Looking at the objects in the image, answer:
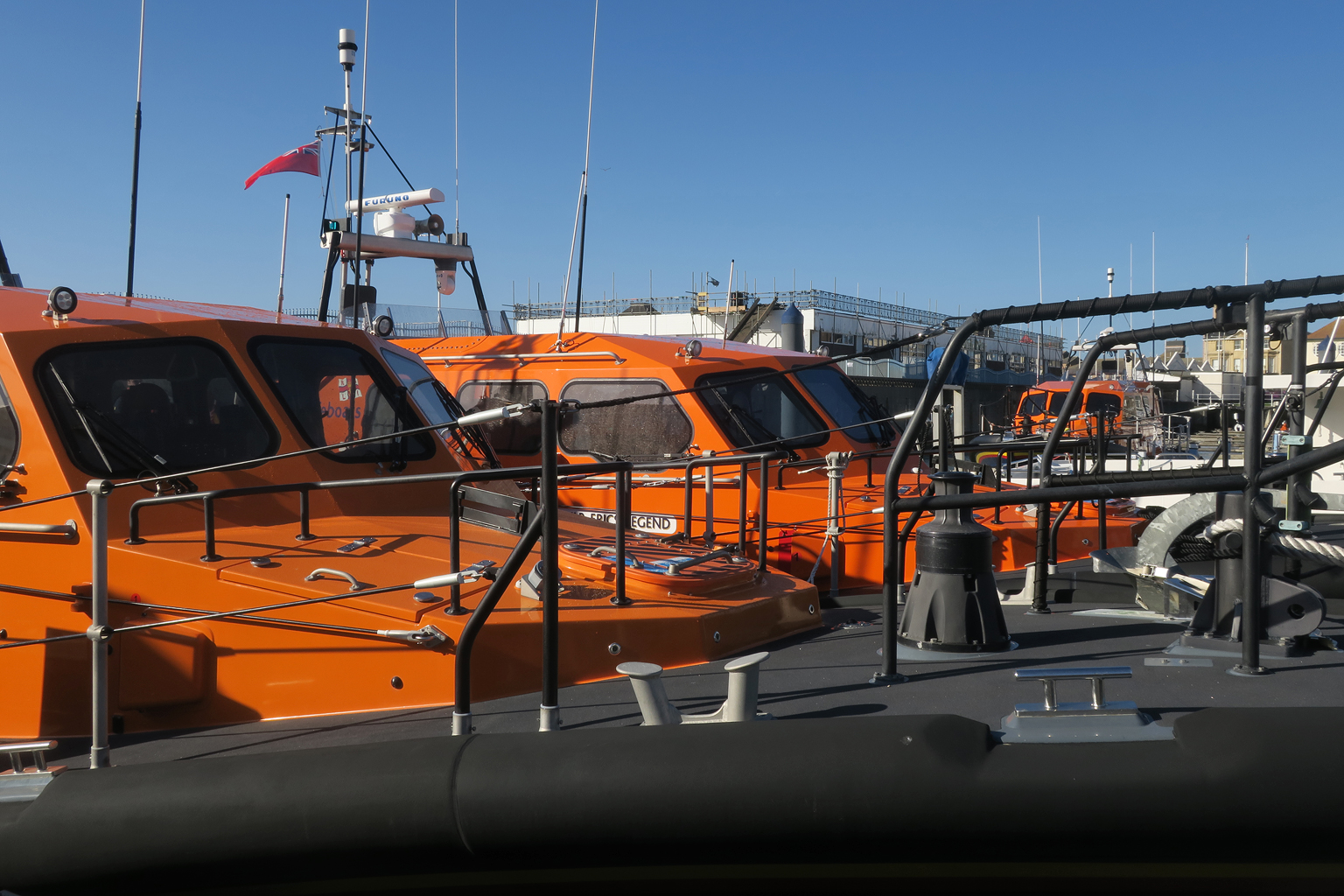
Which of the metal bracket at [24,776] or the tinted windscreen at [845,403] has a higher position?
the tinted windscreen at [845,403]

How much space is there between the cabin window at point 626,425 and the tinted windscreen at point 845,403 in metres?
1.33

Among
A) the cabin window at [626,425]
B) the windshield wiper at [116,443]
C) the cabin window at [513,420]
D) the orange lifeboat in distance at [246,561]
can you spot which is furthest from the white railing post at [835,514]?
the windshield wiper at [116,443]

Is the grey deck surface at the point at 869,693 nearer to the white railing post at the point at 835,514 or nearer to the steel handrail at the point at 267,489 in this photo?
the steel handrail at the point at 267,489

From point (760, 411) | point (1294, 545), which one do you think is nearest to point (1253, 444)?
point (1294, 545)

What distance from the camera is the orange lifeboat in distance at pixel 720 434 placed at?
25.8ft

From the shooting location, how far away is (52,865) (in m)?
2.50

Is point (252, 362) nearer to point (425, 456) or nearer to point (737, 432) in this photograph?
point (425, 456)

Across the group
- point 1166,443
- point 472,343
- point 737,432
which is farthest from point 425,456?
point 1166,443

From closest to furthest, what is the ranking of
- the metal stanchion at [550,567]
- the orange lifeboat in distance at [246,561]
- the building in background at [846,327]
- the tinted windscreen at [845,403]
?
the metal stanchion at [550,567] → the orange lifeboat in distance at [246,561] → the tinted windscreen at [845,403] → the building in background at [846,327]

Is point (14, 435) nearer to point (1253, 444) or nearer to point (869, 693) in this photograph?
point (869, 693)

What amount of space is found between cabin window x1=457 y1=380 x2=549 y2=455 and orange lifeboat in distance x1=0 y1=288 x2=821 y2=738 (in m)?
3.92

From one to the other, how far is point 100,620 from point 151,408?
1614 millimetres

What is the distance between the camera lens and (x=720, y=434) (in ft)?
27.9

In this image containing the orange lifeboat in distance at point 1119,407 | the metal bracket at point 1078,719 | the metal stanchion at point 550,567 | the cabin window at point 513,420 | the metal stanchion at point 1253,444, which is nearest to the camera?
the metal bracket at point 1078,719
